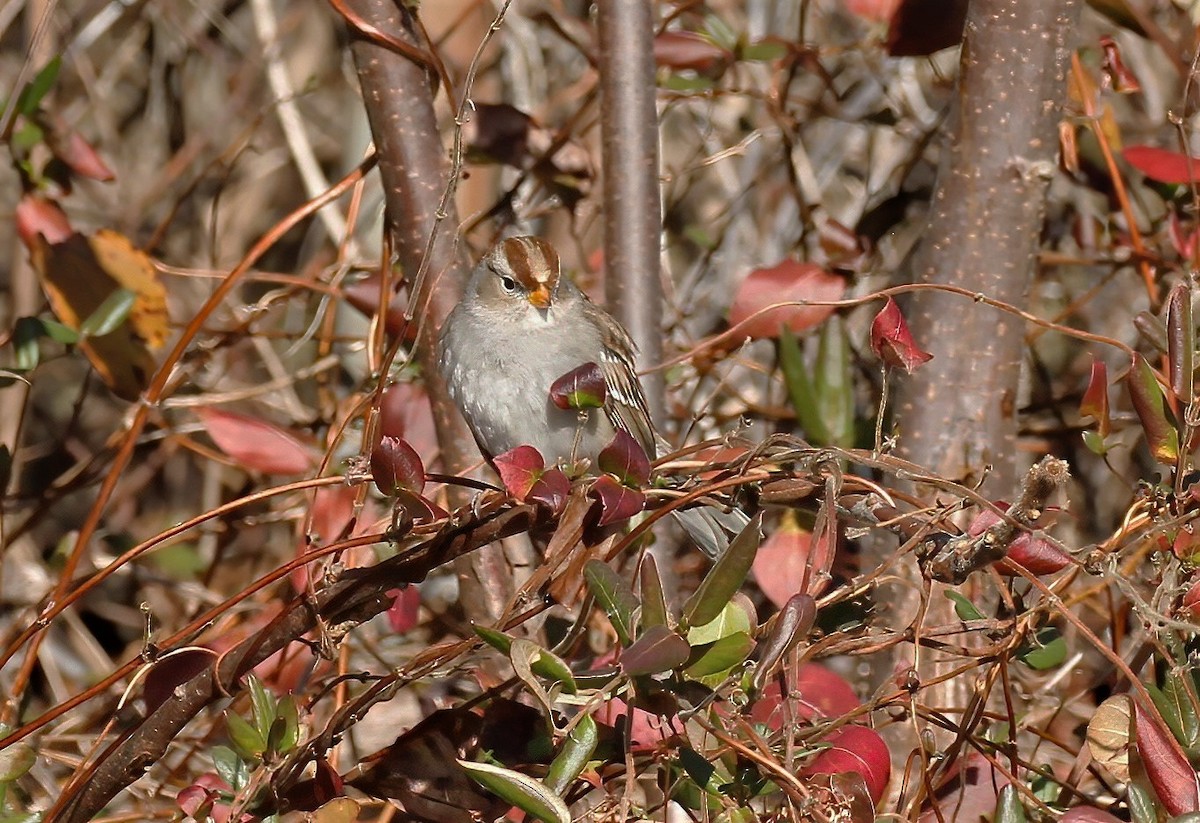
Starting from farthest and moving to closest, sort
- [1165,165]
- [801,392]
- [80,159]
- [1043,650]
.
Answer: [80,159]
[801,392]
[1165,165]
[1043,650]

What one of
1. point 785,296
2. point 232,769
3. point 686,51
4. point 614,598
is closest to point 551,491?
point 614,598

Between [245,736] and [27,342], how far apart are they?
1089mm

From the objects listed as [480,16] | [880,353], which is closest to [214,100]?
[480,16]

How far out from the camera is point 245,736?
142 cm

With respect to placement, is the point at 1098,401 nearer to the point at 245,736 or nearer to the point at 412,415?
the point at 245,736

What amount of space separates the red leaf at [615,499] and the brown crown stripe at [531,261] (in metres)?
1.23

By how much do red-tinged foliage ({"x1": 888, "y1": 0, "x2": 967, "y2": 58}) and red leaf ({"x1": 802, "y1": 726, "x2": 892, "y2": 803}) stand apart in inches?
53.9

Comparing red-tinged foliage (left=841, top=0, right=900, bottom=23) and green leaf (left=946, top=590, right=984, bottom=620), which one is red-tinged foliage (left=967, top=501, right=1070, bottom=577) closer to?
green leaf (left=946, top=590, right=984, bottom=620)

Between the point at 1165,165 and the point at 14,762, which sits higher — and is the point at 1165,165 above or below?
above

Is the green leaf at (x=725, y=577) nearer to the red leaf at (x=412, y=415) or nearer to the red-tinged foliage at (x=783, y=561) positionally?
the red-tinged foliage at (x=783, y=561)

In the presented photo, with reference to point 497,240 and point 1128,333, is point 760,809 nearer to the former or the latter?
point 497,240

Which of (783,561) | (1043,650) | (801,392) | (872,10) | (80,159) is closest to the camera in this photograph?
(1043,650)

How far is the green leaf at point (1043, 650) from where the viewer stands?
1.55 m

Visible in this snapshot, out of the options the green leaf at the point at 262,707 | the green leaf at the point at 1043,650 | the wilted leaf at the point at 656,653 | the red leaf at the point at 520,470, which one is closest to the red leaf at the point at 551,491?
the red leaf at the point at 520,470
